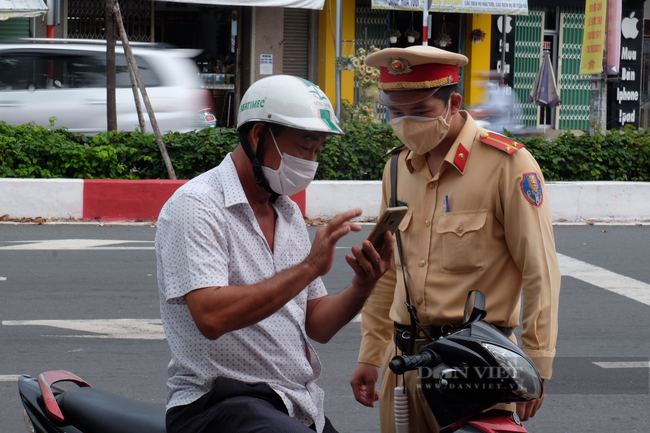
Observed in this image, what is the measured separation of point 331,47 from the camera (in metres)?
17.9

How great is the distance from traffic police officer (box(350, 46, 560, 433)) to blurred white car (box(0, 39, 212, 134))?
29.2 ft

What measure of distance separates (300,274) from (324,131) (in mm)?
441

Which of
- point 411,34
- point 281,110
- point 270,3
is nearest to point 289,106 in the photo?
point 281,110

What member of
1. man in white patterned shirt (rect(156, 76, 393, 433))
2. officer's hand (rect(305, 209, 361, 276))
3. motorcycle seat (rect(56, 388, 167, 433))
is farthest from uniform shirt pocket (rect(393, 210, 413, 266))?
motorcycle seat (rect(56, 388, 167, 433))

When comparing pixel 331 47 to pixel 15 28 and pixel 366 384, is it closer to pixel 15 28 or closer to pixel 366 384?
pixel 15 28

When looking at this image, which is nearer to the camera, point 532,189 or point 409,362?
point 409,362

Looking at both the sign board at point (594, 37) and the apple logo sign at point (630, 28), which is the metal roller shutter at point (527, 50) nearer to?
the apple logo sign at point (630, 28)

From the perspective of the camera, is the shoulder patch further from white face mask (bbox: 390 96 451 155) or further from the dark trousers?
the dark trousers

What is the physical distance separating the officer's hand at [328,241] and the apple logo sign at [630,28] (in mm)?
19496

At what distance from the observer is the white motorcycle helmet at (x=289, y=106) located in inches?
90.0

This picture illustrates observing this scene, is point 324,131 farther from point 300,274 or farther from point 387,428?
point 387,428

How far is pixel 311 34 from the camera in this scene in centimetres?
1823

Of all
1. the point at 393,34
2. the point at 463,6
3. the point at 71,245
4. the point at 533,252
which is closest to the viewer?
the point at 533,252

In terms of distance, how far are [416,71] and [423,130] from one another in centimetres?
21
